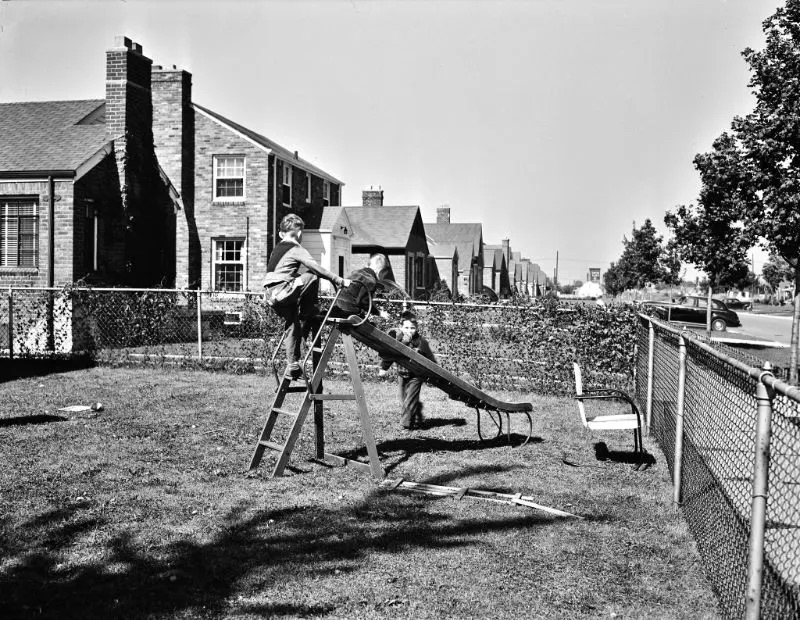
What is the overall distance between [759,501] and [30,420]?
8.78m

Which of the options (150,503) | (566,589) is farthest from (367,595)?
(150,503)

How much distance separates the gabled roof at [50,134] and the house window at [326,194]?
33.6ft

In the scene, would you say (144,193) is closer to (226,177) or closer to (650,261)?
(226,177)

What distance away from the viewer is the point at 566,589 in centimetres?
450

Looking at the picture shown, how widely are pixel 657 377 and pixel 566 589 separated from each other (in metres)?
6.29

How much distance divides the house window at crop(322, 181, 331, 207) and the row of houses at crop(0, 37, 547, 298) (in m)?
0.70

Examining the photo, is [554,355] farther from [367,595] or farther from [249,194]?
[249,194]

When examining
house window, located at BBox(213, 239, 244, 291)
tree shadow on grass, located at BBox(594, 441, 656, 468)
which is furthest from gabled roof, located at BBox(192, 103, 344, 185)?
tree shadow on grass, located at BBox(594, 441, 656, 468)

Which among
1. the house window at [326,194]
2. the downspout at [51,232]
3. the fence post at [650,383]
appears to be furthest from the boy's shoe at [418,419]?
the house window at [326,194]

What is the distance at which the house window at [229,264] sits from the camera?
27.3m

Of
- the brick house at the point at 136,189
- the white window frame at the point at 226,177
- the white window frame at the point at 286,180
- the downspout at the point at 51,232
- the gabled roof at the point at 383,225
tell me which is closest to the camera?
the downspout at the point at 51,232

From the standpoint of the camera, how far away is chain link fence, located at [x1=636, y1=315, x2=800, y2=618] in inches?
136

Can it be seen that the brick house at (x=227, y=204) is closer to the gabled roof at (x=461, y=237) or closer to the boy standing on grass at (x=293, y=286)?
the boy standing on grass at (x=293, y=286)

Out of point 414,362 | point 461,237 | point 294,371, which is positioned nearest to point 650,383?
point 414,362
